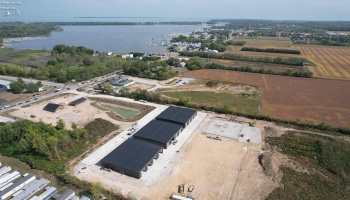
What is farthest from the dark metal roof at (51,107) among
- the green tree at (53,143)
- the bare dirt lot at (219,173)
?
the bare dirt lot at (219,173)

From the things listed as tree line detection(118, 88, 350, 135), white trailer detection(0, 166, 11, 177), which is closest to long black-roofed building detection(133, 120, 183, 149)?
tree line detection(118, 88, 350, 135)

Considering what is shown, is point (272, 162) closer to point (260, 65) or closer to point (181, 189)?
point (181, 189)

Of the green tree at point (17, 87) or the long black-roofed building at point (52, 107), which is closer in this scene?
the long black-roofed building at point (52, 107)

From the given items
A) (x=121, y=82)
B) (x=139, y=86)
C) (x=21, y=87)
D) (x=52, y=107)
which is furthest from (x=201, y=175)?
(x=21, y=87)

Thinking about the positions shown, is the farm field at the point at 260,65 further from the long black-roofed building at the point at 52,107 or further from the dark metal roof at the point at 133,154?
the dark metal roof at the point at 133,154

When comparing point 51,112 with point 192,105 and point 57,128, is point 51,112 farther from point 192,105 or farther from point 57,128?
point 192,105

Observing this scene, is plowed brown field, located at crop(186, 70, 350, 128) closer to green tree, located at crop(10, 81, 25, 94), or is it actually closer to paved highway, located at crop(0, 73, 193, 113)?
paved highway, located at crop(0, 73, 193, 113)

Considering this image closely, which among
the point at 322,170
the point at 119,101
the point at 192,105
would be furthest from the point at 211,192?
the point at 119,101
